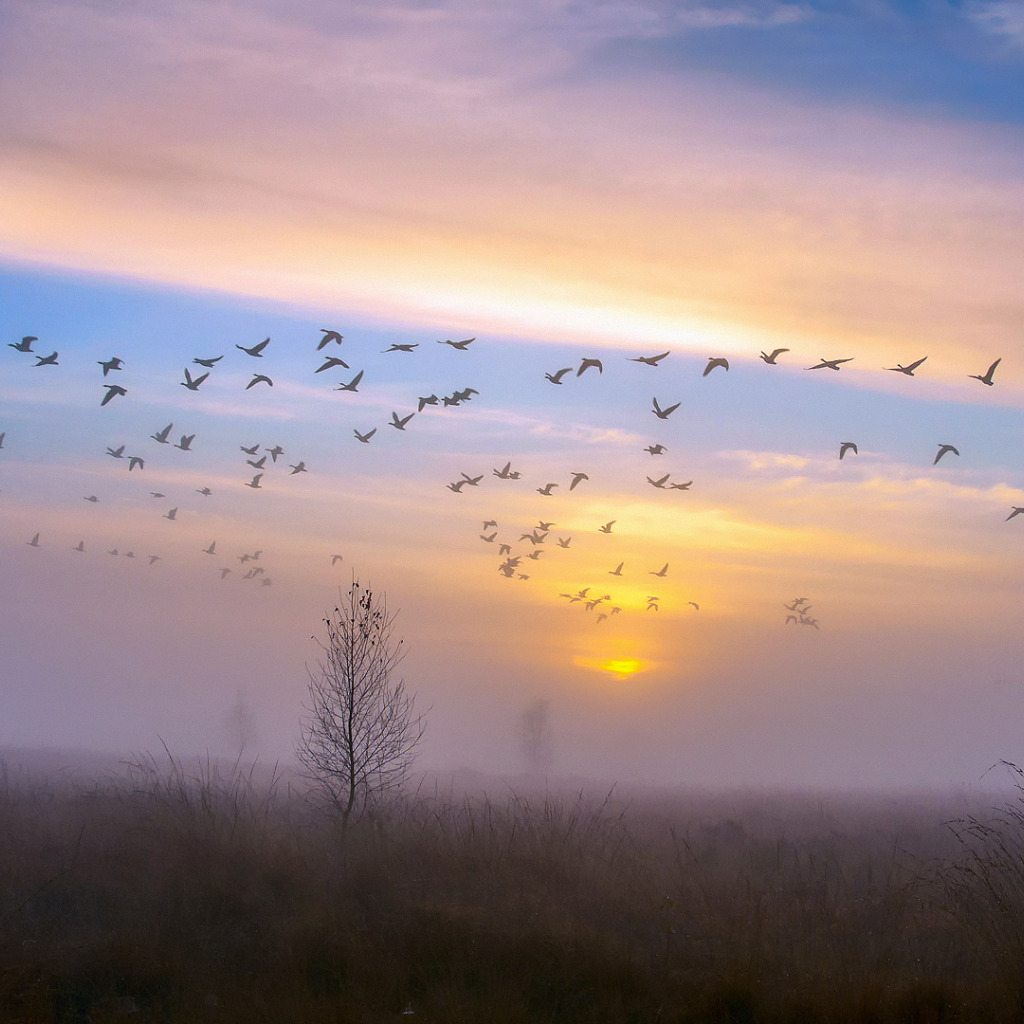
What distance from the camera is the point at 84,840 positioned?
600 inches

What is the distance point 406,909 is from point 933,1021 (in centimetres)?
642

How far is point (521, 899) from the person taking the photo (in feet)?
40.3

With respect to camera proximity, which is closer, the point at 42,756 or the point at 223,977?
the point at 223,977

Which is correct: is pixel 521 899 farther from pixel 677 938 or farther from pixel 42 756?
pixel 42 756

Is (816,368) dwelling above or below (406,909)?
A: above

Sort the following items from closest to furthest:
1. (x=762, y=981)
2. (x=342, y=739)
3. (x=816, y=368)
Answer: (x=762, y=981) < (x=342, y=739) < (x=816, y=368)

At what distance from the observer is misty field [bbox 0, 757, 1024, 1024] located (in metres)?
9.89

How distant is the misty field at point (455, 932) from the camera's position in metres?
9.89

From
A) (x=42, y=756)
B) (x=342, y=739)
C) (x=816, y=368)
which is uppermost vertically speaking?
(x=816, y=368)

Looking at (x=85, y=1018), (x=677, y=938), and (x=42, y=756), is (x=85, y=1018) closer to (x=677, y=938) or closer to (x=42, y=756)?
(x=677, y=938)

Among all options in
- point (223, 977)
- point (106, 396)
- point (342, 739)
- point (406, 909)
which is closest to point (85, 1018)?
point (223, 977)

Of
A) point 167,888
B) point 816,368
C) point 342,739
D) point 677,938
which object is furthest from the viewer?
point 816,368

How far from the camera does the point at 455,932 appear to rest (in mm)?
11180

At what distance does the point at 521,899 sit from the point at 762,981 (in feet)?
11.3
